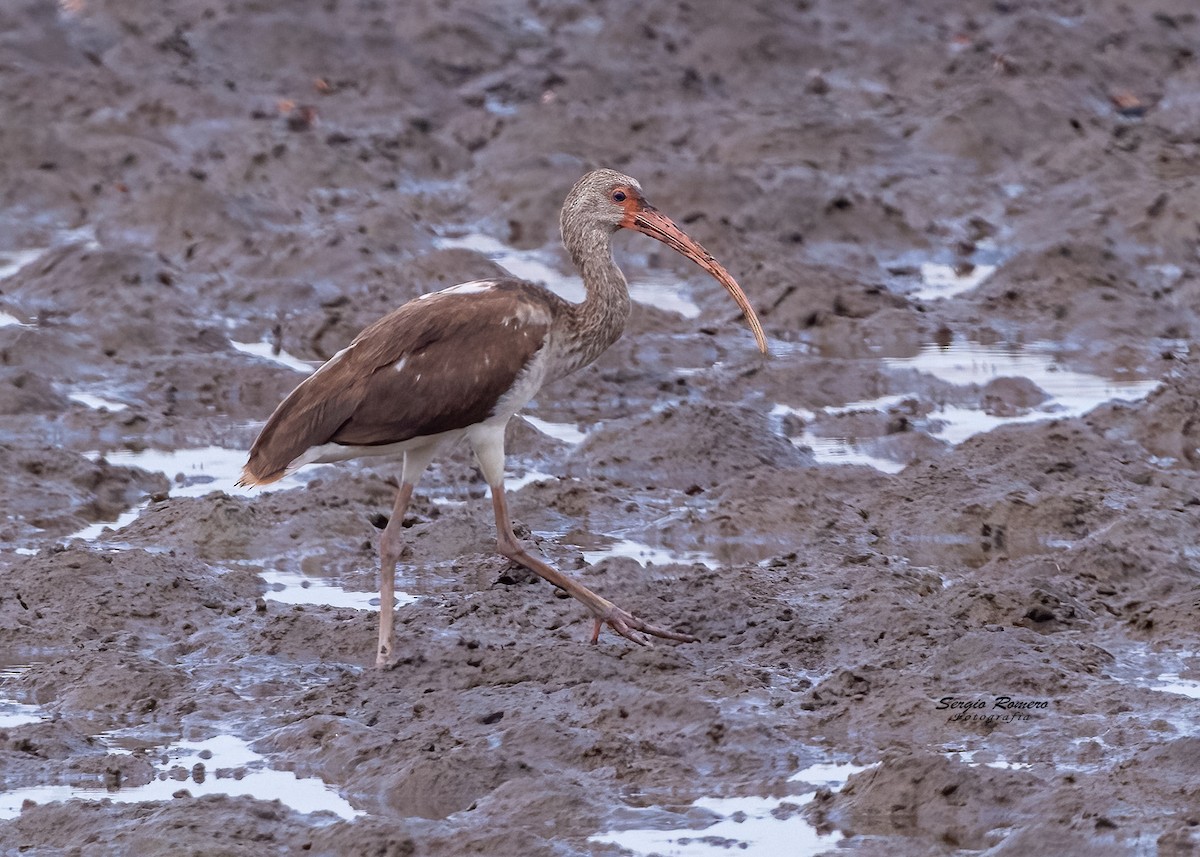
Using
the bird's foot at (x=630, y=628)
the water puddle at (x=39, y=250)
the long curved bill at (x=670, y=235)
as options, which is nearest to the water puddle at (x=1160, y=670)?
the bird's foot at (x=630, y=628)

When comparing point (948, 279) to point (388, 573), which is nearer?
point (388, 573)

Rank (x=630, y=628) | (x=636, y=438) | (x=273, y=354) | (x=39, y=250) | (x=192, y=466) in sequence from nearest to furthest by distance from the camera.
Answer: (x=630, y=628) < (x=192, y=466) < (x=636, y=438) < (x=273, y=354) < (x=39, y=250)

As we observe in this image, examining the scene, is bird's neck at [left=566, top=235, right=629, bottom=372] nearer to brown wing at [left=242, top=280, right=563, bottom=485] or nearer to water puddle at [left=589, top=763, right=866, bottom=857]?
brown wing at [left=242, top=280, right=563, bottom=485]

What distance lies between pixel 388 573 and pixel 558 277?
592cm

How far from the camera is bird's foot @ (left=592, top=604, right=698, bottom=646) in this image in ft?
24.9

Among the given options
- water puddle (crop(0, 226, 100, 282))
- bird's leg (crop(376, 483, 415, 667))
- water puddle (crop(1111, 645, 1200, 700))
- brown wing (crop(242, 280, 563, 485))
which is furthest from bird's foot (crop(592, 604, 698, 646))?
water puddle (crop(0, 226, 100, 282))

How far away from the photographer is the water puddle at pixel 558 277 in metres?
12.8

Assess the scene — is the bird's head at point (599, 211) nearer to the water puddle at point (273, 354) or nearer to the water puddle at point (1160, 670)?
the water puddle at point (1160, 670)

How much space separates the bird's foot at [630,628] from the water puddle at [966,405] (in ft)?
8.51

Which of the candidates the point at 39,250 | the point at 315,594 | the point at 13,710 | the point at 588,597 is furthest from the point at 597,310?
the point at 39,250

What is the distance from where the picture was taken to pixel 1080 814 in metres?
6.09

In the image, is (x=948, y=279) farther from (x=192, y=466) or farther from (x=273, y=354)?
(x=192, y=466)

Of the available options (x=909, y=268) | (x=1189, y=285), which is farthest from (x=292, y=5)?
Result: (x=1189, y=285)

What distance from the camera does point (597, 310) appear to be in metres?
8.04
